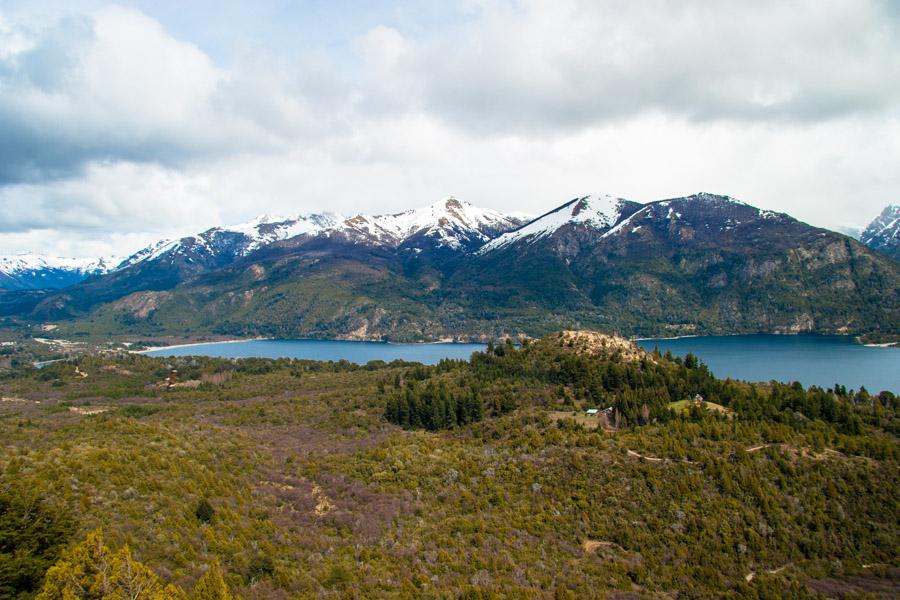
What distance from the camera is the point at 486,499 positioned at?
166ft

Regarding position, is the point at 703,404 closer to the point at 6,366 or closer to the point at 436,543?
the point at 436,543

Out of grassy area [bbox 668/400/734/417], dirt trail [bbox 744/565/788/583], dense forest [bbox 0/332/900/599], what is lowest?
dirt trail [bbox 744/565/788/583]

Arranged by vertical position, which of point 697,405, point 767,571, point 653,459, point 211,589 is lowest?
point 767,571

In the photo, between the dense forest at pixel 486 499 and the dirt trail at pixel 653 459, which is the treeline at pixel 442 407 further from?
the dirt trail at pixel 653 459

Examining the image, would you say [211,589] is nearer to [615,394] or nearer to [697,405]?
[697,405]

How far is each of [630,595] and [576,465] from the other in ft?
57.8

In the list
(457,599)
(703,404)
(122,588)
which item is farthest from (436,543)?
(703,404)

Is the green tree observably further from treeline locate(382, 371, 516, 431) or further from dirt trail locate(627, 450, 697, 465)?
treeline locate(382, 371, 516, 431)

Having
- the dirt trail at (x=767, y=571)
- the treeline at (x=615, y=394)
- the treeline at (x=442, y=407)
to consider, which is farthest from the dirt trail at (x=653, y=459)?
the treeline at (x=442, y=407)

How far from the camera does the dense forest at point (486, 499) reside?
107 feet

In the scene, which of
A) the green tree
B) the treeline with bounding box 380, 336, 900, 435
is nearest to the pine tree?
the green tree

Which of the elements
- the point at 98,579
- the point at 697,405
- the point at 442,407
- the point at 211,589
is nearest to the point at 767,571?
the point at 697,405

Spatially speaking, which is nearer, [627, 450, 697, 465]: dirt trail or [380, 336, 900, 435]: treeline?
[627, 450, 697, 465]: dirt trail

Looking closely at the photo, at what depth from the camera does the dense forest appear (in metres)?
32.6
